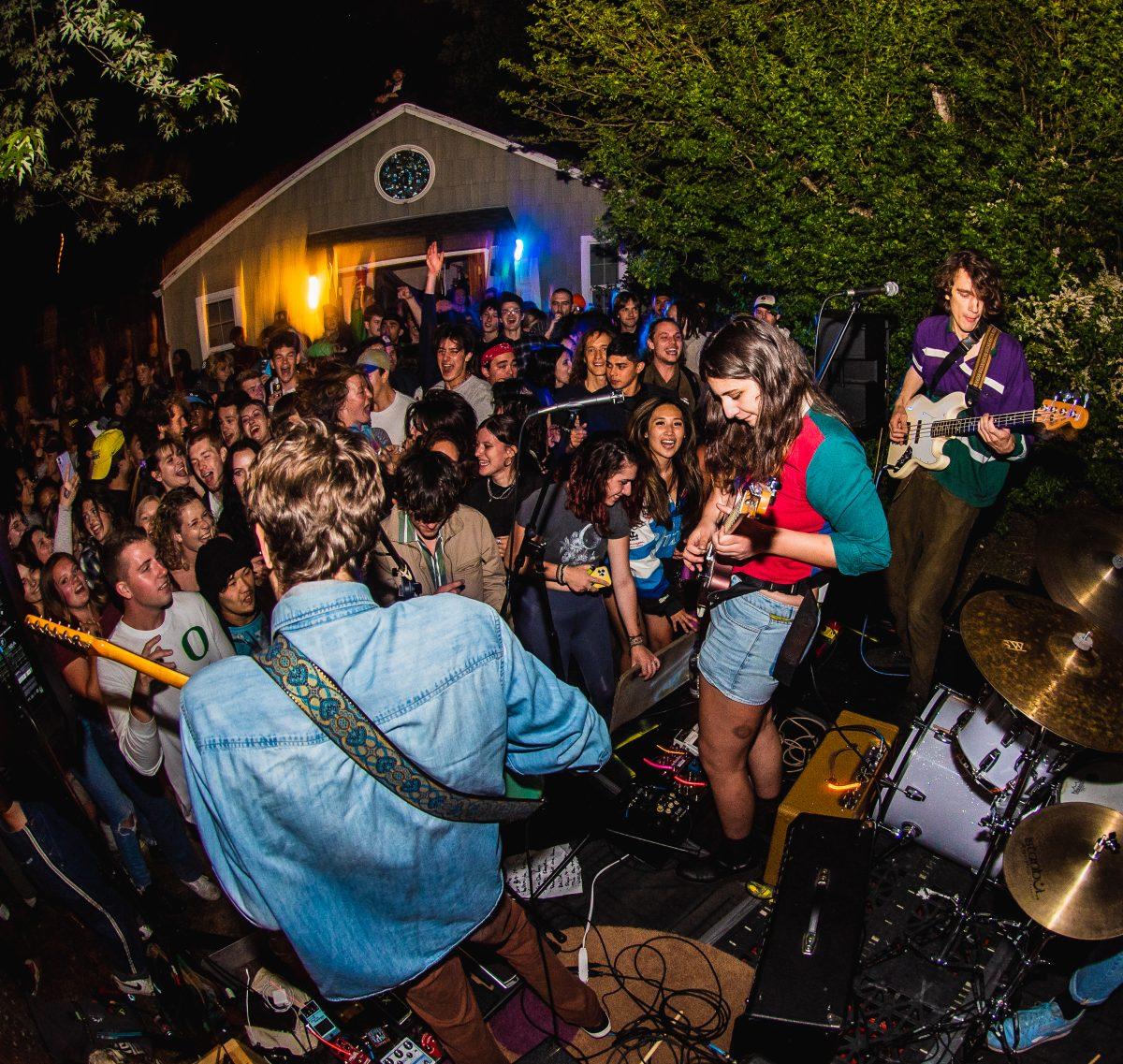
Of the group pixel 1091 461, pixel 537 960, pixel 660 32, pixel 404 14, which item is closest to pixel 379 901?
pixel 537 960

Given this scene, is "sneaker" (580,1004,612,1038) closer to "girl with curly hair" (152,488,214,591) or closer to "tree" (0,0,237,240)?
"girl with curly hair" (152,488,214,591)

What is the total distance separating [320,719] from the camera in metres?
1.63

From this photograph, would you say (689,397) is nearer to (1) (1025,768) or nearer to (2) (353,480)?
(1) (1025,768)

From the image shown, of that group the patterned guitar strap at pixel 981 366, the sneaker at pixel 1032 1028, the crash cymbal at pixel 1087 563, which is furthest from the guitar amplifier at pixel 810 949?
the patterned guitar strap at pixel 981 366

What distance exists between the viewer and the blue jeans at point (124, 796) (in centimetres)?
344

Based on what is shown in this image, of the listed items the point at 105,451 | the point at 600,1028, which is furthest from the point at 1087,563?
the point at 105,451

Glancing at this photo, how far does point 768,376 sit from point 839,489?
424 millimetres

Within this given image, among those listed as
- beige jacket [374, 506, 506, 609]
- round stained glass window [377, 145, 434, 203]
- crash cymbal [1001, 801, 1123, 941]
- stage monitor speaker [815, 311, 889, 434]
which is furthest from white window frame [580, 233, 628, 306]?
crash cymbal [1001, 801, 1123, 941]

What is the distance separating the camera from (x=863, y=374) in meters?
5.57

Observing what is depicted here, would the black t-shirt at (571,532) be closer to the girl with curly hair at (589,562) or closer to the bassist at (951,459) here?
the girl with curly hair at (589,562)

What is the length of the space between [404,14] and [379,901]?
24792mm

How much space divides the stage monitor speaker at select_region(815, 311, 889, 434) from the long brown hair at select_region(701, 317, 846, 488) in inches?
121

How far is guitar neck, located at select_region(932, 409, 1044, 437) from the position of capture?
3.95 m

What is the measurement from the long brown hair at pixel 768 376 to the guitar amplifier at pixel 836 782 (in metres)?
1.42
